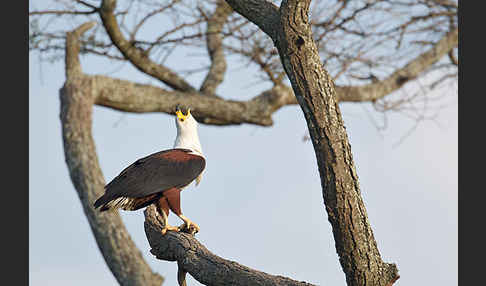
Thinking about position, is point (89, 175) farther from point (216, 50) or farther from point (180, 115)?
point (180, 115)

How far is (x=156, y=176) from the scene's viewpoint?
2.62 metres

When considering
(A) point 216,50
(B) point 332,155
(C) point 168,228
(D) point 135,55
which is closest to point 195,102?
(D) point 135,55

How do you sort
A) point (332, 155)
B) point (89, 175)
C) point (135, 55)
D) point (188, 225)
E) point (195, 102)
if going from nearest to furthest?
point (332, 155) < point (188, 225) < point (89, 175) < point (135, 55) < point (195, 102)

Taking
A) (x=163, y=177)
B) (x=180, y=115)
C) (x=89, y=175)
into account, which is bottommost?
(x=163, y=177)

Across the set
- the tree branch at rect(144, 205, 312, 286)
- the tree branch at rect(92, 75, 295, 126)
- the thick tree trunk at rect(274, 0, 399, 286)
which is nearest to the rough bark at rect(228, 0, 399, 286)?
the thick tree trunk at rect(274, 0, 399, 286)

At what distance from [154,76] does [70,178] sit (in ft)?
4.84

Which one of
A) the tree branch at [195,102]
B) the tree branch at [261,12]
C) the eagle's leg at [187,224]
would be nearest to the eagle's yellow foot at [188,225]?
the eagle's leg at [187,224]

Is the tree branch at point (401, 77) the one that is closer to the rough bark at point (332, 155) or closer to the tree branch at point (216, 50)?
the tree branch at point (216, 50)

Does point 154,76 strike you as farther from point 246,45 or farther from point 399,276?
point 399,276

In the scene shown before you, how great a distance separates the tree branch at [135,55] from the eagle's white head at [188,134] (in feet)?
11.4

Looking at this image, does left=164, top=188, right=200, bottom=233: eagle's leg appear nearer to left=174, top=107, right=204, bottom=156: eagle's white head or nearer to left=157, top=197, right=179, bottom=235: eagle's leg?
left=157, top=197, right=179, bottom=235: eagle's leg

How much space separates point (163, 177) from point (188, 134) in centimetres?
24

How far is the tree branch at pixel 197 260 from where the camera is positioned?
2707 mm

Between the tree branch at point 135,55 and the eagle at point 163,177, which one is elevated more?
the tree branch at point 135,55
